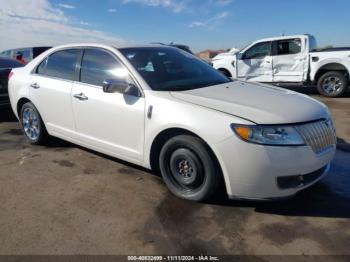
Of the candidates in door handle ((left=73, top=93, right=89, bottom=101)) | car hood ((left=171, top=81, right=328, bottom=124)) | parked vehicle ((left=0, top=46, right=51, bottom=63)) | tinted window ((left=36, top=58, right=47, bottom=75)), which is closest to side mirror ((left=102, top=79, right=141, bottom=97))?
car hood ((left=171, top=81, right=328, bottom=124))

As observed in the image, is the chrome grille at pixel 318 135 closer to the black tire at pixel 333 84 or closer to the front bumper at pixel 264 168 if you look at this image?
the front bumper at pixel 264 168

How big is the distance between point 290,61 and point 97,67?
310 inches

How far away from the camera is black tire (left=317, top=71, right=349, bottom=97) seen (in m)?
9.77

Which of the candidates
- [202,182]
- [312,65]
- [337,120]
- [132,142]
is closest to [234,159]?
[202,182]

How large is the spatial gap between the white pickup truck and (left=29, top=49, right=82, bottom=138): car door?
299 inches

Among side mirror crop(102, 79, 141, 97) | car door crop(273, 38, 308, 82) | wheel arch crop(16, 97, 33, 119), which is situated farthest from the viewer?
car door crop(273, 38, 308, 82)

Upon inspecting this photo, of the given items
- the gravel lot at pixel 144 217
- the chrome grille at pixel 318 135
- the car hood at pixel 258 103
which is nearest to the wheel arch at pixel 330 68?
the gravel lot at pixel 144 217

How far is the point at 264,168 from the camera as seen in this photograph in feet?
9.66

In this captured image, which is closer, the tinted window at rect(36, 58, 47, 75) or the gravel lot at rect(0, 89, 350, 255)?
the gravel lot at rect(0, 89, 350, 255)

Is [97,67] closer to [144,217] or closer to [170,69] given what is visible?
[170,69]

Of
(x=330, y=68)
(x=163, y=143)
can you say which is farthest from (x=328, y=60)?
(x=163, y=143)

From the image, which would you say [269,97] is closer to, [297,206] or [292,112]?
[292,112]

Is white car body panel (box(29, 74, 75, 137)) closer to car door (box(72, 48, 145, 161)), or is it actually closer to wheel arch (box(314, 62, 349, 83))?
car door (box(72, 48, 145, 161))

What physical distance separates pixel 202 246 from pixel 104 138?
1.91 meters
